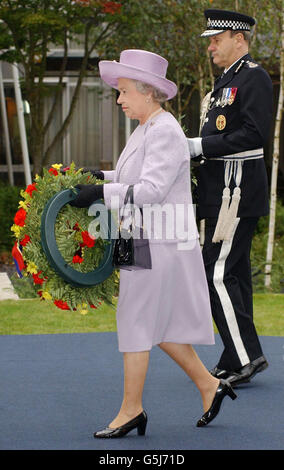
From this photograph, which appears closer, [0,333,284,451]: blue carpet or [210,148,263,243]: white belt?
[0,333,284,451]: blue carpet

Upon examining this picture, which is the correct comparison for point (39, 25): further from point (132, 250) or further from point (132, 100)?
point (132, 250)

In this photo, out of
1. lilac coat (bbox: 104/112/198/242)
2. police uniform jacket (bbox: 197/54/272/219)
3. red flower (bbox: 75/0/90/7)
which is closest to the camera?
lilac coat (bbox: 104/112/198/242)

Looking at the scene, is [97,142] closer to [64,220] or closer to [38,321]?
[38,321]

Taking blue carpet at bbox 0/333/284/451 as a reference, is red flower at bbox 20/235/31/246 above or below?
above

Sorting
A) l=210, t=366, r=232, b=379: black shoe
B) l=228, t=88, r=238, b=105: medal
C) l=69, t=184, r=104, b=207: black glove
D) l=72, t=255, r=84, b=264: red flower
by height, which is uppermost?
l=228, t=88, r=238, b=105: medal

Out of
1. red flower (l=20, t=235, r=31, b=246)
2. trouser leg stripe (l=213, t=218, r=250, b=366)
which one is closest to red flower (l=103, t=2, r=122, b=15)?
trouser leg stripe (l=213, t=218, r=250, b=366)

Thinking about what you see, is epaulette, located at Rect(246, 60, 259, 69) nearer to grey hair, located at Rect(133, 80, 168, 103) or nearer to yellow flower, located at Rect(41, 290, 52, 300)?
grey hair, located at Rect(133, 80, 168, 103)

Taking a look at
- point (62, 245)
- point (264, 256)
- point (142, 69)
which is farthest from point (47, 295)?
point (264, 256)

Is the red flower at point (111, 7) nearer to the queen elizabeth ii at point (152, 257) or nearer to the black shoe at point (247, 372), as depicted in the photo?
the black shoe at point (247, 372)

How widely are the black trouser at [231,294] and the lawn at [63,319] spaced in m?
1.99

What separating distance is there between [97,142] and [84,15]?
1041 centimetres

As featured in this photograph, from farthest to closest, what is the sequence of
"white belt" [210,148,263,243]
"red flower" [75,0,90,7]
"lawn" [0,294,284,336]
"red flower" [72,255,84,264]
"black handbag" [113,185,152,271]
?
"red flower" [75,0,90,7] → "lawn" [0,294,284,336] → "white belt" [210,148,263,243] → "red flower" [72,255,84,264] → "black handbag" [113,185,152,271]

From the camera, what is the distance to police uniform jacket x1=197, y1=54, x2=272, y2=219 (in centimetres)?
565

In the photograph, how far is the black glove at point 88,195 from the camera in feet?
15.0
